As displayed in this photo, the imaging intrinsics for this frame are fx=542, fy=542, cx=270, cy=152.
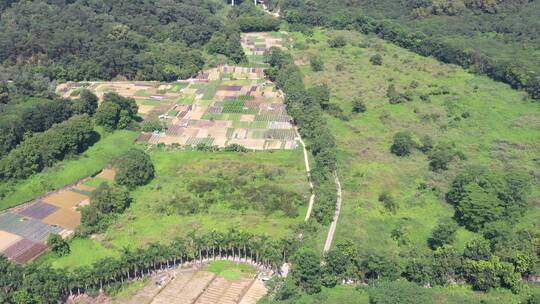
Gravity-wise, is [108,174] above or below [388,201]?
below

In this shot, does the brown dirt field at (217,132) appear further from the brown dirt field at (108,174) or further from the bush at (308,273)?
the bush at (308,273)

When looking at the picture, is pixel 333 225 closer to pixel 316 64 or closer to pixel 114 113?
pixel 114 113

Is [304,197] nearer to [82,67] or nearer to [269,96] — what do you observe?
[269,96]

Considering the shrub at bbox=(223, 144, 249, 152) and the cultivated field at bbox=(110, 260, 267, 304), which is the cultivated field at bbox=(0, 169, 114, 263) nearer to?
the cultivated field at bbox=(110, 260, 267, 304)

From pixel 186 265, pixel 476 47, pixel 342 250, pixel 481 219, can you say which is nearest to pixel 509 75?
pixel 476 47

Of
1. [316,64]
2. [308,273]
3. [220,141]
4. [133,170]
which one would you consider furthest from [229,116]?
[308,273]

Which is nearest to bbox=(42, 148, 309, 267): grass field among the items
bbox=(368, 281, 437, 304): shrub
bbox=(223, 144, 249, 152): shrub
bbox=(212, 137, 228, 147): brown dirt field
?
bbox=(223, 144, 249, 152): shrub

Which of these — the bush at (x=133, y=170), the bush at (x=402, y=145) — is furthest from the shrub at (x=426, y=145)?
the bush at (x=133, y=170)
